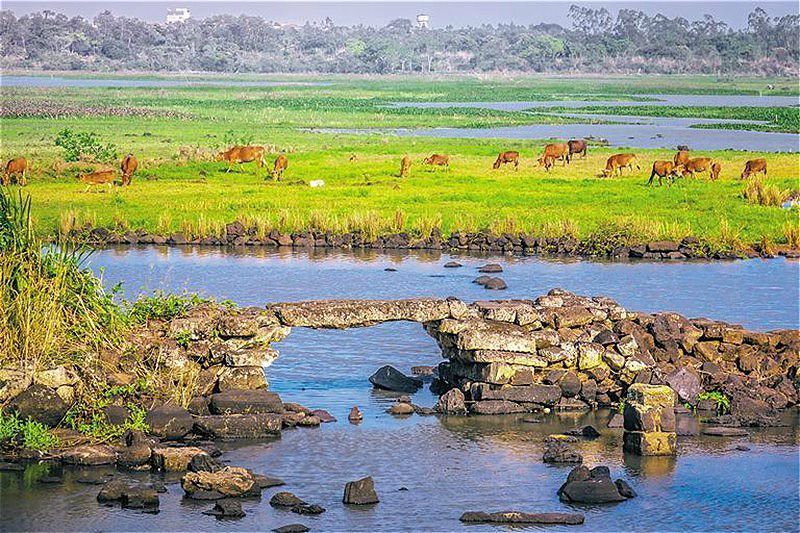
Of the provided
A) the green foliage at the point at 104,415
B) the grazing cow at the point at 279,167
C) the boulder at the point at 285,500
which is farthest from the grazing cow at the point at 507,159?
the boulder at the point at 285,500

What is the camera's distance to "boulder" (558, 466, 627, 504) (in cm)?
1608

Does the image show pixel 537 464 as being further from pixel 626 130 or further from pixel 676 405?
pixel 626 130

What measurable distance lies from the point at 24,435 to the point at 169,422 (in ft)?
6.00

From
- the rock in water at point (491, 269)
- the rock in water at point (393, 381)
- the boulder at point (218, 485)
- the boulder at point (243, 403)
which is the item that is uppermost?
the boulder at point (243, 403)

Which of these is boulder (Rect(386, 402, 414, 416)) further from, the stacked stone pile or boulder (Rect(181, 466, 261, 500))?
boulder (Rect(181, 466, 261, 500))

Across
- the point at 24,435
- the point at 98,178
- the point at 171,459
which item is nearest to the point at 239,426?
the point at 171,459

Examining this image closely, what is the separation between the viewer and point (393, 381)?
21750 millimetres

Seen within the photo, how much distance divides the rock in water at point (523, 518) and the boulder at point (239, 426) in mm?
4099

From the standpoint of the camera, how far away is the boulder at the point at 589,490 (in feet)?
52.7

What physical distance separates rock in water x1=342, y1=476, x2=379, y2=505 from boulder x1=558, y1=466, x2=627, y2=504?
7.24 feet

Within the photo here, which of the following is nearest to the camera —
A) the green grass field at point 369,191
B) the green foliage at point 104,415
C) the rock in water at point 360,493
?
the rock in water at point 360,493

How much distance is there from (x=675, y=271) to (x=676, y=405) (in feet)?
53.7

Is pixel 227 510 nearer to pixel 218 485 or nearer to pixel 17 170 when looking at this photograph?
pixel 218 485

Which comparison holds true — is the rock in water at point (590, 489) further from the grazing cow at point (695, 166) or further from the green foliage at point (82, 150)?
the green foliage at point (82, 150)
